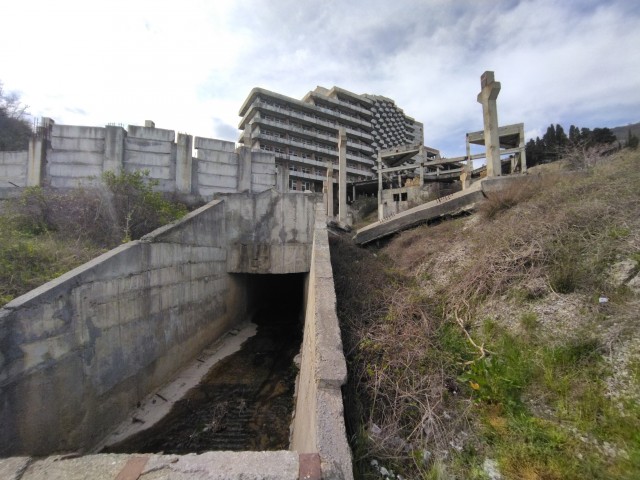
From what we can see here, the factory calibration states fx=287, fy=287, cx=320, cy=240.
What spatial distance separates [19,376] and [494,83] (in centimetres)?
1281

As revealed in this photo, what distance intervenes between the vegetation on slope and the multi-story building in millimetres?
29637

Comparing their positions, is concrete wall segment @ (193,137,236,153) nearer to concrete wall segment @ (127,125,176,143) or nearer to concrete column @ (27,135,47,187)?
concrete wall segment @ (127,125,176,143)

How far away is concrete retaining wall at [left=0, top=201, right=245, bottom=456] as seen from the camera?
4023 mm

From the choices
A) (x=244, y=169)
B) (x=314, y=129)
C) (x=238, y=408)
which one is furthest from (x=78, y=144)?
(x=314, y=129)

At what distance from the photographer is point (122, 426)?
5.61 m

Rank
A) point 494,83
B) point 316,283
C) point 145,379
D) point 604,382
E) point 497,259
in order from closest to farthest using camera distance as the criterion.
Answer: point 604,382 < point 497,259 < point 316,283 < point 145,379 < point 494,83

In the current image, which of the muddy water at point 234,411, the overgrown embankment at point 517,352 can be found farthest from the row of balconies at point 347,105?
the overgrown embankment at point 517,352

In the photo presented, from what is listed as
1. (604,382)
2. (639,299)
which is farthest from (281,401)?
(639,299)

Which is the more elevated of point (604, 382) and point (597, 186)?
point (597, 186)

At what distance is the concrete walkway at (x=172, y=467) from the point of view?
2.13 m

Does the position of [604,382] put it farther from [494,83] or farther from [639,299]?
[494,83]

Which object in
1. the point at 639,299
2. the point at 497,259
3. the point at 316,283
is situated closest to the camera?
the point at 639,299

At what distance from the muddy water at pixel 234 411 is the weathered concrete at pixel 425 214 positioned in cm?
455

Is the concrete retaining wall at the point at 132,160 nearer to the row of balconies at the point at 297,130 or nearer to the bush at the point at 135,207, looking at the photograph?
the bush at the point at 135,207
